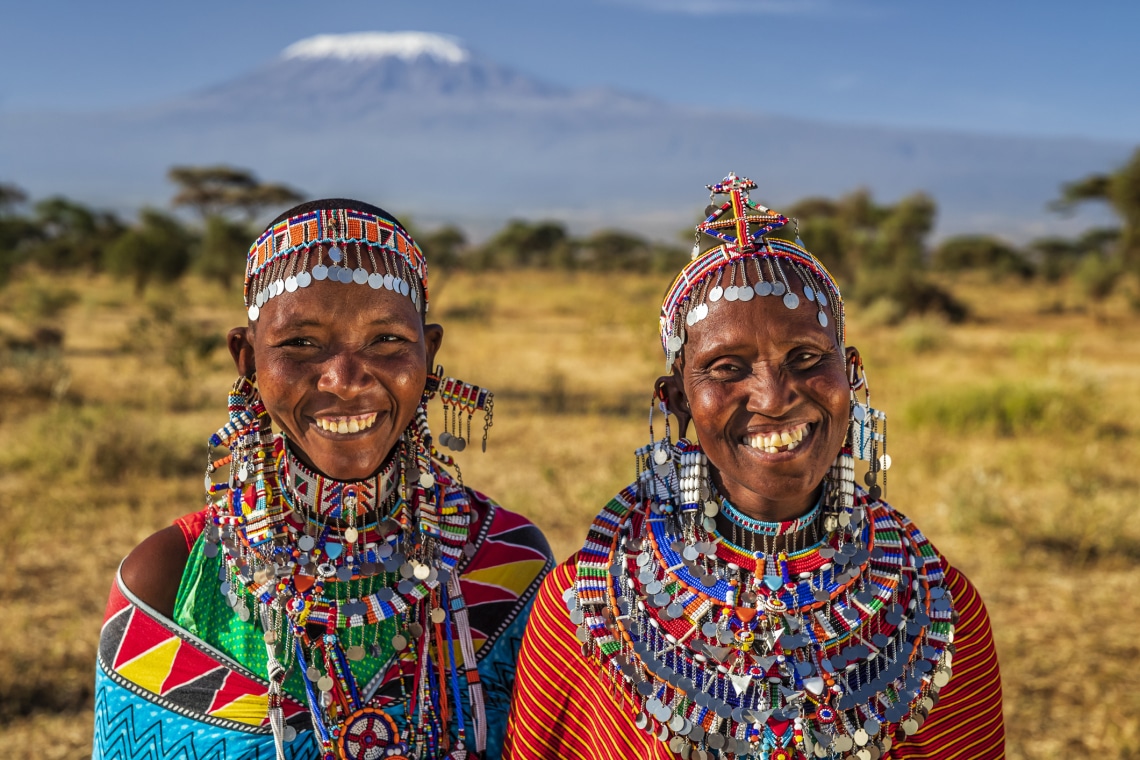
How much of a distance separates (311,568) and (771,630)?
45.6 inches

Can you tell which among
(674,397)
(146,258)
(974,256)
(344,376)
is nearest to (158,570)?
(344,376)

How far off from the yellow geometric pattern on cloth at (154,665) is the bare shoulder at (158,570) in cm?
8

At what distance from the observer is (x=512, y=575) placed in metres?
2.83

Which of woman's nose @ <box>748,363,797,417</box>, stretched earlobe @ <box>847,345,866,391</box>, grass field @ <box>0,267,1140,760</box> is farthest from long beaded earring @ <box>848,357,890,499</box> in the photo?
grass field @ <box>0,267,1140,760</box>

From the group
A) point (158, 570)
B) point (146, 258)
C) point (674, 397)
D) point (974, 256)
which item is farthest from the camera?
point (974, 256)

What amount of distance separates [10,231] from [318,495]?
88.1ft

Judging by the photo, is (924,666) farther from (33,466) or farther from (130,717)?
(33,466)

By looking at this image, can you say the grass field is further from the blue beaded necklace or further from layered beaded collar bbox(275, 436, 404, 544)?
the blue beaded necklace

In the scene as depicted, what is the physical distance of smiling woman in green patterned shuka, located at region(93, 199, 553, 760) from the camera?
7.91 feet

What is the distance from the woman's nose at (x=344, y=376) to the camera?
7.66 feet

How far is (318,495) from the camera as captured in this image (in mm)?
2564

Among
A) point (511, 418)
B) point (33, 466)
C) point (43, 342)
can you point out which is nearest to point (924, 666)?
point (33, 466)

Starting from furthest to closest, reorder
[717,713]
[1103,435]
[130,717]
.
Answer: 1. [1103,435]
2. [130,717]
3. [717,713]

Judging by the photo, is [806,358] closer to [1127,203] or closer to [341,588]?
[341,588]
